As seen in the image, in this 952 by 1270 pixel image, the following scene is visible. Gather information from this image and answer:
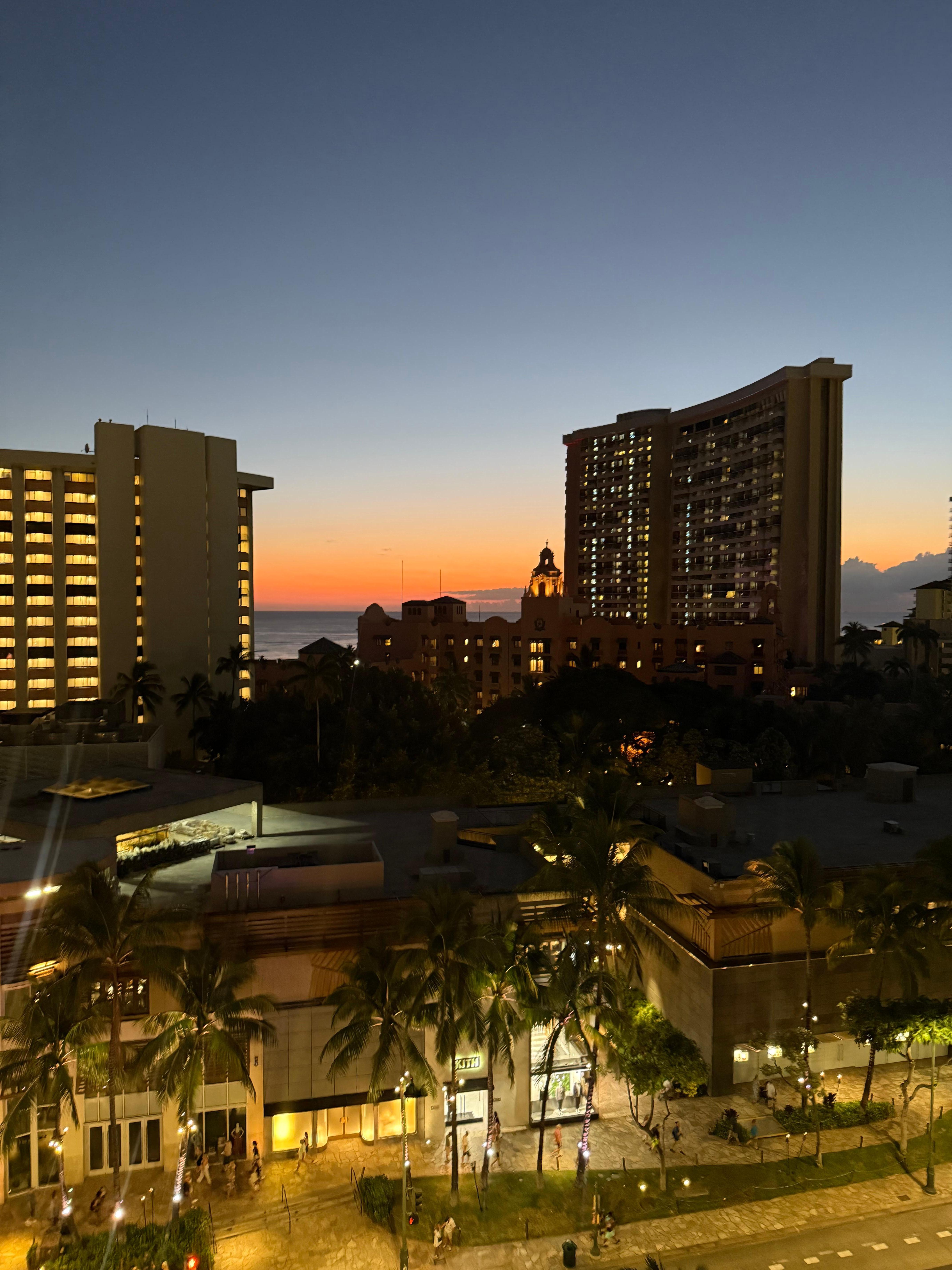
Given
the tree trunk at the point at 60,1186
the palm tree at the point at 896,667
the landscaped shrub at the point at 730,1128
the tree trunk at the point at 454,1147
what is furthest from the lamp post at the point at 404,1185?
the palm tree at the point at 896,667

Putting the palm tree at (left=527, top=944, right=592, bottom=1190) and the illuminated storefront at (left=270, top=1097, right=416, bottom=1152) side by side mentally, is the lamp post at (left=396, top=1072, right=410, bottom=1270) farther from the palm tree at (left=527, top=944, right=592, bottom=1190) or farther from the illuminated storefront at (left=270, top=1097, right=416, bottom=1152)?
the palm tree at (left=527, top=944, right=592, bottom=1190)

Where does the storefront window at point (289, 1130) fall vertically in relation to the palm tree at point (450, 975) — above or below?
below

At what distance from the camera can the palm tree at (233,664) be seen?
87250 millimetres

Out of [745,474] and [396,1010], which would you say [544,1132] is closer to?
[396,1010]

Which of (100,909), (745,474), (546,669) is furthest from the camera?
(745,474)

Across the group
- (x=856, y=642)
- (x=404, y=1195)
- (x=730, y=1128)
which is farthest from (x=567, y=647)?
(x=404, y=1195)

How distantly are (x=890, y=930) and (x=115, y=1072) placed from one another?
2301 cm

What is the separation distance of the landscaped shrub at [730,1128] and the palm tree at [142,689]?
206 feet

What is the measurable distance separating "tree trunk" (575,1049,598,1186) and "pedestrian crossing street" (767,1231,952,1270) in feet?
17.2

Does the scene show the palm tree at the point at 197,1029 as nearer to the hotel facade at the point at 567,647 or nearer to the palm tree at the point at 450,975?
the palm tree at the point at 450,975

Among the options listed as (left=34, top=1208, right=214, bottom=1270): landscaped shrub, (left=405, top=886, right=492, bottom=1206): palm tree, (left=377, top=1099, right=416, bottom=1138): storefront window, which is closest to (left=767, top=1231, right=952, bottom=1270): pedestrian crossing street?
(left=405, top=886, right=492, bottom=1206): palm tree

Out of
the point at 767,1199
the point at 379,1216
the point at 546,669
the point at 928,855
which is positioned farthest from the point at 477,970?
the point at 546,669

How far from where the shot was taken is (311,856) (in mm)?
29828

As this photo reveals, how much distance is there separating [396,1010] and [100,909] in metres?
8.44
